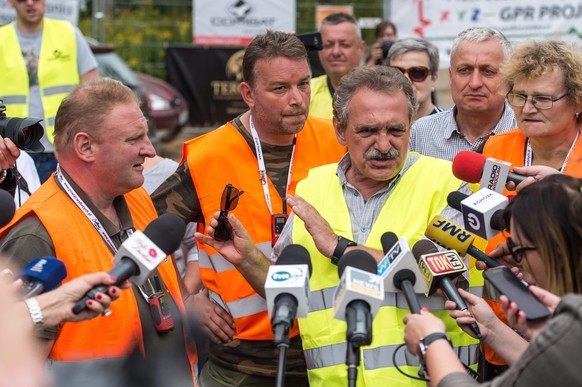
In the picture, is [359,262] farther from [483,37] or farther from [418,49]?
[418,49]

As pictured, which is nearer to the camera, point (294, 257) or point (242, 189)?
point (294, 257)

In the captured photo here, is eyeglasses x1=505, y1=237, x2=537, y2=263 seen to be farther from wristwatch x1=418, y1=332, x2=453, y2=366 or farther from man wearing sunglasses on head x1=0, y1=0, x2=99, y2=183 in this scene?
man wearing sunglasses on head x1=0, y1=0, x2=99, y2=183

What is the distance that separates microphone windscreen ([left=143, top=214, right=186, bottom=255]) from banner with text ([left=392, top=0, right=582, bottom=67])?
9.86 metres

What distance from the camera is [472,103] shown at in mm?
5766

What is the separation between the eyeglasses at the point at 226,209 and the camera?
4488 millimetres

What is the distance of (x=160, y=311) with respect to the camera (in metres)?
4.26

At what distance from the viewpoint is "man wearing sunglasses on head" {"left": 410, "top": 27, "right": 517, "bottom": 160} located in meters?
5.75

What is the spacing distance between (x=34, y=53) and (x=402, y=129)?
15.8 ft

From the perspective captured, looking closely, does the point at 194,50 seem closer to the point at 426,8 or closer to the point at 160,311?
the point at 426,8

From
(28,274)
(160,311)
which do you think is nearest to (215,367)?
(160,311)

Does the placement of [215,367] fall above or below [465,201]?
below

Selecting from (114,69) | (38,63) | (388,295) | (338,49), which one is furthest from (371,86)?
(114,69)

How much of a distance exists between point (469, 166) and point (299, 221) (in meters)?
0.79

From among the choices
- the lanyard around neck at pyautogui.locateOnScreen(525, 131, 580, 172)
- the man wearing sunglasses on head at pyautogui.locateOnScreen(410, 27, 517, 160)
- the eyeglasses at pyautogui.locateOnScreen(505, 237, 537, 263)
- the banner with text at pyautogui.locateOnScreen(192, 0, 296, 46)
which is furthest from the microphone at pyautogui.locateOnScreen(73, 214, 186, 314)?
the banner with text at pyautogui.locateOnScreen(192, 0, 296, 46)
